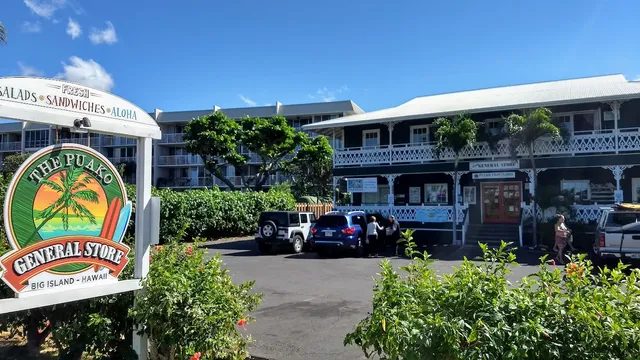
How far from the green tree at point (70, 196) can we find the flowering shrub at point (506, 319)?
256 cm

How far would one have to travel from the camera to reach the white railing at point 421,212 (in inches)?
856

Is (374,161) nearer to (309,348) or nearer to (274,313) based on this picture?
(274,313)

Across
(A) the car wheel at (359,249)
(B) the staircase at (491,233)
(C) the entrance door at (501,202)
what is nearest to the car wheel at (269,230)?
(A) the car wheel at (359,249)

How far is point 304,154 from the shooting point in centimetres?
3534

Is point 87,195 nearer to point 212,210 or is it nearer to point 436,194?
point 212,210

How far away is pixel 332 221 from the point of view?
717 inches

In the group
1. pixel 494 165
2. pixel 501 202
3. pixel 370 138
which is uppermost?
pixel 370 138

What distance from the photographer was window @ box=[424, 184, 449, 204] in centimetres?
2406

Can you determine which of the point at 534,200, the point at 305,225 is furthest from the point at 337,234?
the point at 534,200

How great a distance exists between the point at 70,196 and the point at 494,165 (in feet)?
64.6

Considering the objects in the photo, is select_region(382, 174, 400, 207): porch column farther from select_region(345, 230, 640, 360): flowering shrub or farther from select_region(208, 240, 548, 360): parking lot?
select_region(345, 230, 640, 360): flowering shrub

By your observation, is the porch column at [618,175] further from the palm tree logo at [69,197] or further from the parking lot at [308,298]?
the palm tree logo at [69,197]

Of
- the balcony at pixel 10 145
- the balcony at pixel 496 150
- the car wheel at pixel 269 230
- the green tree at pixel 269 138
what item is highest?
the balcony at pixel 10 145

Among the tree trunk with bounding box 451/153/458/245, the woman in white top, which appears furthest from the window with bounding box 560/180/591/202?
the woman in white top
